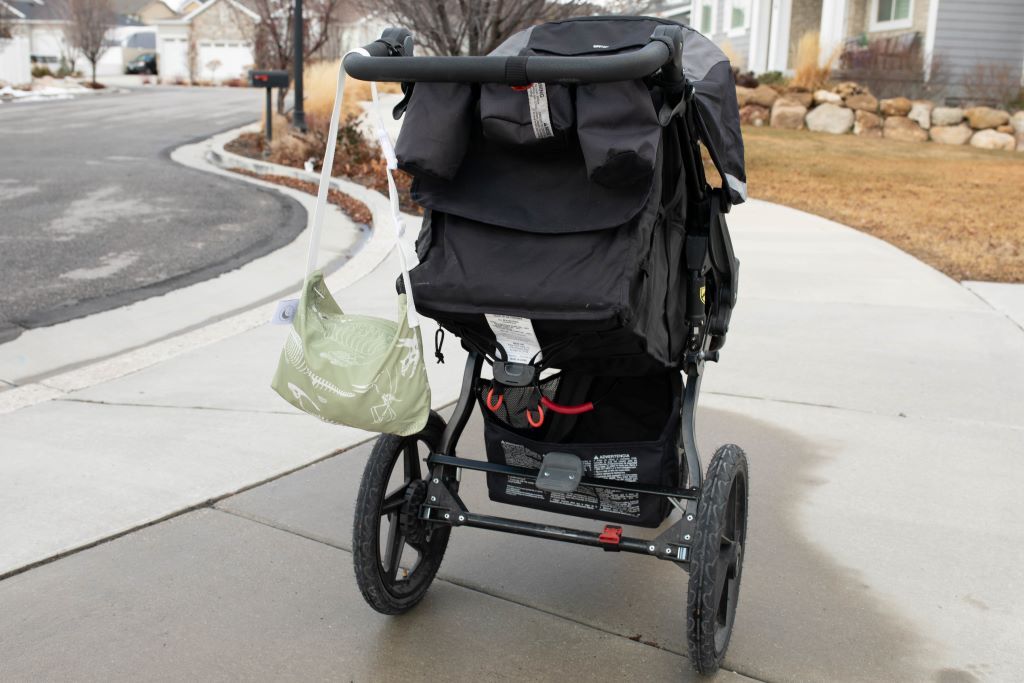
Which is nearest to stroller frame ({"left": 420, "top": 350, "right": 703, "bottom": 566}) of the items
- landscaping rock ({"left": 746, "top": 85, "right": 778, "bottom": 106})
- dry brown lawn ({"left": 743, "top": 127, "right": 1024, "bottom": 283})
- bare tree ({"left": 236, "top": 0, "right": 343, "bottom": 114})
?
dry brown lawn ({"left": 743, "top": 127, "right": 1024, "bottom": 283})

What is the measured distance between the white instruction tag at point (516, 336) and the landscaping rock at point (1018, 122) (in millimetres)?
19061

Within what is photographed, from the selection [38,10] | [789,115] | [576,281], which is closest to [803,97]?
[789,115]

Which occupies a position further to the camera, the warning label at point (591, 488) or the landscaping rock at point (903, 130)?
the landscaping rock at point (903, 130)

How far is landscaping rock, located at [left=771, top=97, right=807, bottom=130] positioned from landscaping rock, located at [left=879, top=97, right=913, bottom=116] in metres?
1.46

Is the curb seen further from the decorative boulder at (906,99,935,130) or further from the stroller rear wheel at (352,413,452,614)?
the decorative boulder at (906,99,935,130)

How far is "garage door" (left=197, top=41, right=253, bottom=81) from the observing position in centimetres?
6034

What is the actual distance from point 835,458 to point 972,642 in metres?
1.48

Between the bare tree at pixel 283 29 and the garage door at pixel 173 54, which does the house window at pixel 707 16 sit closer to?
the bare tree at pixel 283 29

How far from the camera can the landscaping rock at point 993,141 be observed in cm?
1898

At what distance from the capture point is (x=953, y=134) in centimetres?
1953

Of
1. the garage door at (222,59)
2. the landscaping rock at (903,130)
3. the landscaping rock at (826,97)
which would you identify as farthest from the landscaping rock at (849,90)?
the garage door at (222,59)

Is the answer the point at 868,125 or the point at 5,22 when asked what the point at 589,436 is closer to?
the point at 868,125

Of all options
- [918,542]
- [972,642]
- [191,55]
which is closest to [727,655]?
[972,642]

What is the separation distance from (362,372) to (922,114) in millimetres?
19467
